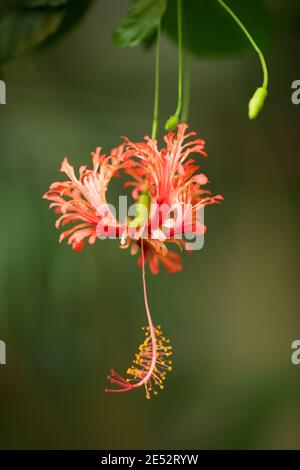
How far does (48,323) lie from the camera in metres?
1.21

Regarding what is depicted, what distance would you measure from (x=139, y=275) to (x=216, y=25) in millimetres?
574

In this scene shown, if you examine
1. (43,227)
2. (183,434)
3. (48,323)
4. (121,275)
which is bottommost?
(183,434)

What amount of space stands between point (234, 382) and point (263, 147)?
21.3 inches

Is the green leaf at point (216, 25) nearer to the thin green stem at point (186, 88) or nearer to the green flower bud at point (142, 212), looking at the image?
the thin green stem at point (186, 88)

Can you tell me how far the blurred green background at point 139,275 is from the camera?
3.84 ft

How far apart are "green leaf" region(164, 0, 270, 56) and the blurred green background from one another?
236 millimetres

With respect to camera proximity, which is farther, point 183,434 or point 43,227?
point 183,434

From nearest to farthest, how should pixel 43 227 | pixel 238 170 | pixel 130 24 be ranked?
1. pixel 130 24
2. pixel 43 227
3. pixel 238 170

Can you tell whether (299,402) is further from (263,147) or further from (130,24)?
(130,24)

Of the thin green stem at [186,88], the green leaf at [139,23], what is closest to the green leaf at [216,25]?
the thin green stem at [186,88]

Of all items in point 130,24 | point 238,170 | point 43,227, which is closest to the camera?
point 130,24

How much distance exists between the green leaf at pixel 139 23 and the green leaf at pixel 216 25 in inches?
6.0

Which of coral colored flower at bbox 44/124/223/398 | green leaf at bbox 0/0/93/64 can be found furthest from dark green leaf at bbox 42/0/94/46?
coral colored flower at bbox 44/124/223/398

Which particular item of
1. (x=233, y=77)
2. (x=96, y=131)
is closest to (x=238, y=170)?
(x=233, y=77)
